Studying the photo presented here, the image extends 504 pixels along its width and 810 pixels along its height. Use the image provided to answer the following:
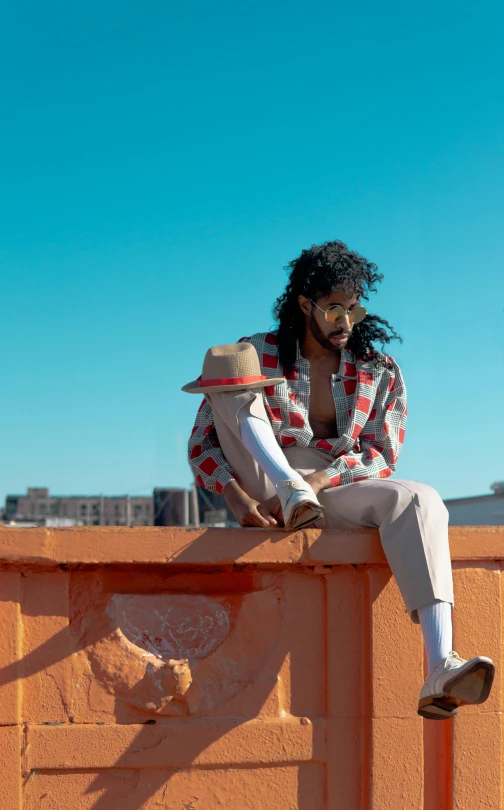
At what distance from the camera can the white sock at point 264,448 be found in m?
2.67

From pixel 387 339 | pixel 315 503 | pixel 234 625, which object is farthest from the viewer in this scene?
pixel 387 339

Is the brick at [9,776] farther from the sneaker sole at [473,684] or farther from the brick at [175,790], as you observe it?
the sneaker sole at [473,684]

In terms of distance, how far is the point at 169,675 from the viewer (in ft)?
8.39

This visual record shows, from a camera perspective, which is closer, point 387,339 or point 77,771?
point 77,771

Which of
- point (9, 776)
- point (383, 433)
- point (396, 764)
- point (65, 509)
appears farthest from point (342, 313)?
point (65, 509)

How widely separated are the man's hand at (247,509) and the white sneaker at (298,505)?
178 mm

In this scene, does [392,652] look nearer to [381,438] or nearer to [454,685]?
[454,685]

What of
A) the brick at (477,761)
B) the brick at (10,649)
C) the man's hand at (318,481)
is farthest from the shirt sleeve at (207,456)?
the brick at (477,761)

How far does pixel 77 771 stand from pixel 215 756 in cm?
44

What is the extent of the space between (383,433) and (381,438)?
2 centimetres

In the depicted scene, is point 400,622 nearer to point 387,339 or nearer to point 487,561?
point 487,561

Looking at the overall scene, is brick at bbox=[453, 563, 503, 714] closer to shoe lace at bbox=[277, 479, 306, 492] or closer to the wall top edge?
the wall top edge

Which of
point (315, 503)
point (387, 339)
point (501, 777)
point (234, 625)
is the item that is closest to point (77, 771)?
point (234, 625)

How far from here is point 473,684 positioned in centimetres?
222
